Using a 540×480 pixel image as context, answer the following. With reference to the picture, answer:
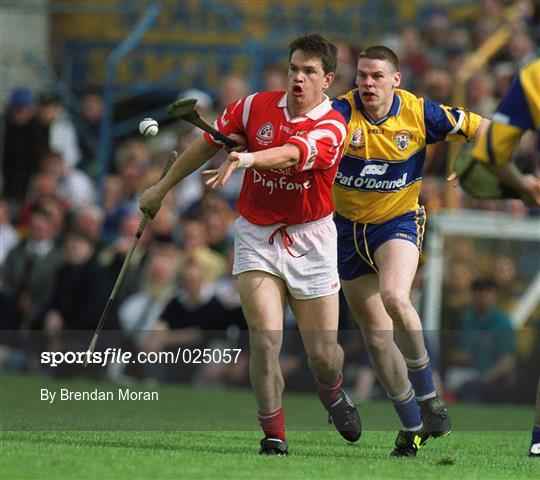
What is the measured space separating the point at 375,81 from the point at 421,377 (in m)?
1.99

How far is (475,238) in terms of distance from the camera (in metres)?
17.2

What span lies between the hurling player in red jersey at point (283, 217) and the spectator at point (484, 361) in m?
6.19

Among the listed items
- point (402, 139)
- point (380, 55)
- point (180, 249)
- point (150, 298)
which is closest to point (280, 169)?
point (402, 139)

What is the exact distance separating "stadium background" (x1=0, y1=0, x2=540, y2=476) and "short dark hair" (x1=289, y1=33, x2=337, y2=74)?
3.30 m

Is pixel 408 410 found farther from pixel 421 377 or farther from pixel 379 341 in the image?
pixel 379 341

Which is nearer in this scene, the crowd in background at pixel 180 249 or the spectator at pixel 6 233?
the crowd in background at pixel 180 249

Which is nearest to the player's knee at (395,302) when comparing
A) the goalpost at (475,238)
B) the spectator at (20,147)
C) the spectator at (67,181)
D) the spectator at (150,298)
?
the spectator at (150,298)

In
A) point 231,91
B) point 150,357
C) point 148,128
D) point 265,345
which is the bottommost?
point 150,357

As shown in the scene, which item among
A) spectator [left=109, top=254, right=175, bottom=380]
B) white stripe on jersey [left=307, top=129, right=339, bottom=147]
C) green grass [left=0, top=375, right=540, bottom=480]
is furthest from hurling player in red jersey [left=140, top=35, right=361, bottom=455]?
spectator [left=109, top=254, right=175, bottom=380]

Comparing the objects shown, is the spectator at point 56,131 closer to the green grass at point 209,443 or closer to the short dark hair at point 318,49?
the green grass at point 209,443

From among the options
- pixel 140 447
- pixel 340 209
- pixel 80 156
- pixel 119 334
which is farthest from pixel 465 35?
pixel 140 447

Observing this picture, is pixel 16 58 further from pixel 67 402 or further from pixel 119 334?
pixel 67 402

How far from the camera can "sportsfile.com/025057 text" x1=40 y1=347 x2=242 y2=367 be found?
1285 cm

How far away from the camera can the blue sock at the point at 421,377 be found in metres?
10.2
